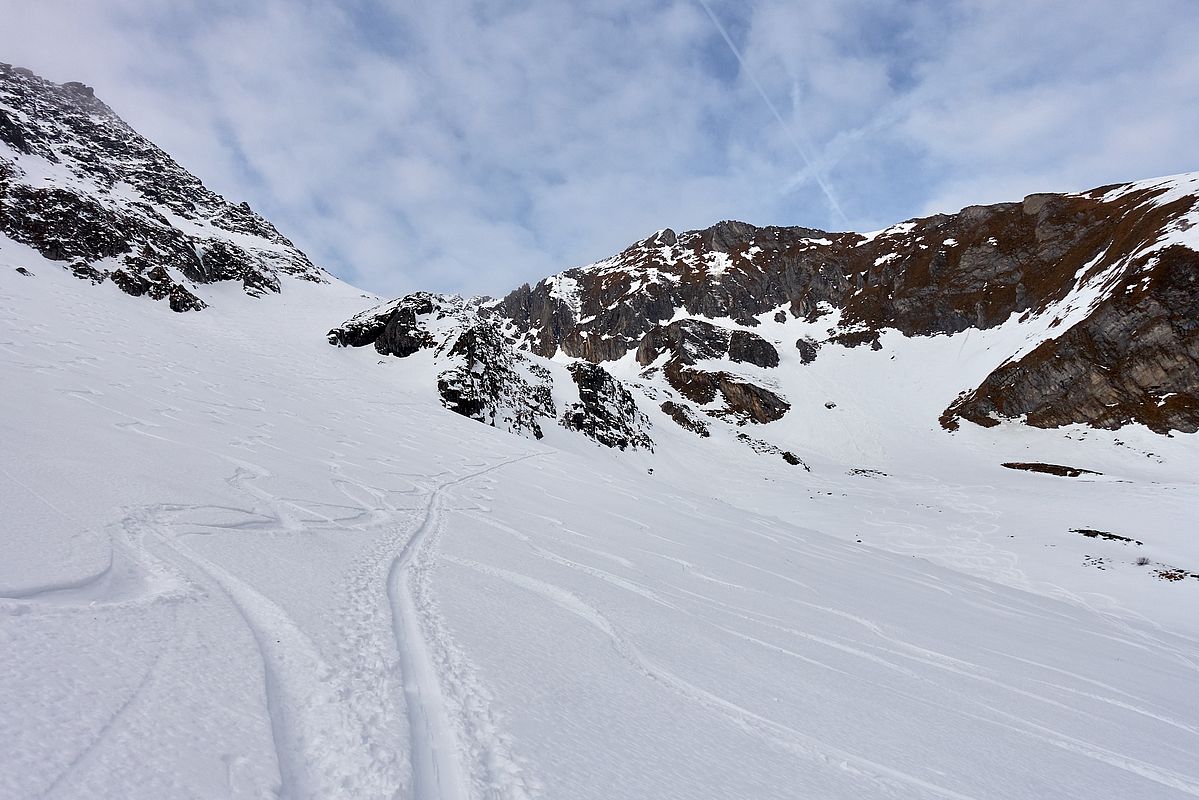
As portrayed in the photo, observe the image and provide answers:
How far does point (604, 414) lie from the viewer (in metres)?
37.5

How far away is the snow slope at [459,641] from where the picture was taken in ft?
6.39

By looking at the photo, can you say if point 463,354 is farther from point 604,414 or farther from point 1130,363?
point 1130,363

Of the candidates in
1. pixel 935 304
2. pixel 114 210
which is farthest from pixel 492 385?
pixel 935 304

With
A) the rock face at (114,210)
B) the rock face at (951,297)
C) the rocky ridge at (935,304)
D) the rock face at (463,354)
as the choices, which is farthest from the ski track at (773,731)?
the rock face at (951,297)

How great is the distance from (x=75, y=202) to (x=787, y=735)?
5726 centimetres

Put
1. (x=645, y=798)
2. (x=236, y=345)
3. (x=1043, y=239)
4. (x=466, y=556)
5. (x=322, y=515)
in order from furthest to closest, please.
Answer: (x=1043, y=239) → (x=236, y=345) → (x=322, y=515) → (x=466, y=556) → (x=645, y=798)

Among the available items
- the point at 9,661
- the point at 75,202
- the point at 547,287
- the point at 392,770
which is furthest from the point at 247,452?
the point at 547,287

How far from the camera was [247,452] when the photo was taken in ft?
25.7

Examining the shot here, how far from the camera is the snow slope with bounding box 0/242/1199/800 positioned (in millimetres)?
1948

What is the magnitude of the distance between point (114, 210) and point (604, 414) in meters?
45.1

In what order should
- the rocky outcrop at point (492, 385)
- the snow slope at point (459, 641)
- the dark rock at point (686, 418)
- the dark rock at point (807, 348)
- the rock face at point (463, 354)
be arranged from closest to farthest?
the snow slope at point (459, 641) < the rocky outcrop at point (492, 385) < the rock face at point (463, 354) < the dark rock at point (686, 418) < the dark rock at point (807, 348)

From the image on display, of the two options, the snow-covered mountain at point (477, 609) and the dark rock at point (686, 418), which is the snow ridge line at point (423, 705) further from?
the dark rock at point (686, 418)

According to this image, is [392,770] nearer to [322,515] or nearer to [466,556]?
[466,556]

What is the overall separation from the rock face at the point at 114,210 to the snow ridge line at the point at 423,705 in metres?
41.4
